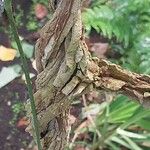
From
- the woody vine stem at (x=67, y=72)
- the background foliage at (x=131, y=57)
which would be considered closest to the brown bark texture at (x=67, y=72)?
the woody vine stem at (x=67, y=72)

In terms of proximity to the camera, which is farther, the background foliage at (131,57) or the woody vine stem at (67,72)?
the background foliage at (131,57)

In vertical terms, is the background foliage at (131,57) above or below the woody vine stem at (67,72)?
below

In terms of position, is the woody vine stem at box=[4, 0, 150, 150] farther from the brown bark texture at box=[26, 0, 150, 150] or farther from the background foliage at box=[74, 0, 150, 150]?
the background foliage at box=[74, 0, 150, 150]

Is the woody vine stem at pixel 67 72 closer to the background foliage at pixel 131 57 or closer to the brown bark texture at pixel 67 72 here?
the brown bark texture at pixel 67 72

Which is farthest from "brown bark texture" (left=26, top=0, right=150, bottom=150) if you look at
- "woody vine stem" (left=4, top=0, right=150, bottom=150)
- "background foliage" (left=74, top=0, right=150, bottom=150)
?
"background foliage" (left=74, top=0, right=150, bottom=150)

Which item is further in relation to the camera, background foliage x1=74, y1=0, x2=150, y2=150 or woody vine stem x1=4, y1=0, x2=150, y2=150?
background foliage x1=74, y1=0, x2=150, y2=150

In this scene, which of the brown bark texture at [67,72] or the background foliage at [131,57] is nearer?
the brown bark texture at [67,72]

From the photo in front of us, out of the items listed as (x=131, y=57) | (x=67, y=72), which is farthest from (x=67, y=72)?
(x=131, y=57)

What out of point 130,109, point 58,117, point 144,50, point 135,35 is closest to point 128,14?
point 135,35
